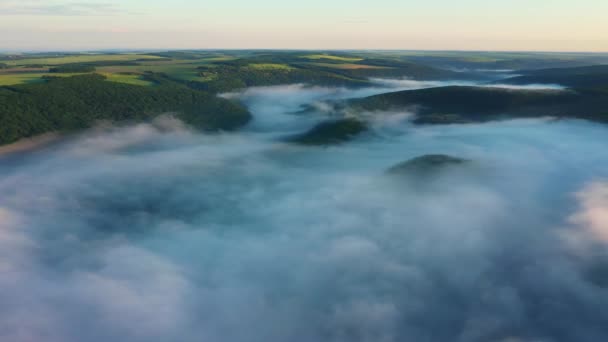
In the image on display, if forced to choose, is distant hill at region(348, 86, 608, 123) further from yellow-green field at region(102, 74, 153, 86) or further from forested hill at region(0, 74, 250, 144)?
yellow-green field at region(102, 74, 153, 86)

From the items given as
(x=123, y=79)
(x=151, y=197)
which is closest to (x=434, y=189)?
(x=151, y=197)

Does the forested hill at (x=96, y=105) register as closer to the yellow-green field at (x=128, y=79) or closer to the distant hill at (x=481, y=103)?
the yellow-green field at (x=128, y=79)

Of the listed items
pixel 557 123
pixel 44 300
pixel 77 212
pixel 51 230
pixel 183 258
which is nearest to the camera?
pixel 44 300

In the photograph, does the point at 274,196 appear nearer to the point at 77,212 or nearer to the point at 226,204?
the point at 226,204

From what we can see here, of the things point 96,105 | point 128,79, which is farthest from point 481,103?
point 128,79

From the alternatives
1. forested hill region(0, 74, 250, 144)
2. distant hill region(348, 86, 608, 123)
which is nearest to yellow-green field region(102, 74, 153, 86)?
forested hill region(0, 74, 250, 144)

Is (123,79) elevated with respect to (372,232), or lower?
elevated
